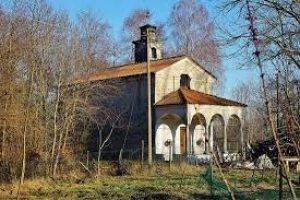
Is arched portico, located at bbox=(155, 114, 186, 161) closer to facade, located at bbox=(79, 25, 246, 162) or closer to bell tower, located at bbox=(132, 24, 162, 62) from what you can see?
facade, located at bbox=(79, 25, 246, 162)

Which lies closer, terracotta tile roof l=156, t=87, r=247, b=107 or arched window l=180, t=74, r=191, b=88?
terracotta tile roof l=156, t=87, r=247, b=107

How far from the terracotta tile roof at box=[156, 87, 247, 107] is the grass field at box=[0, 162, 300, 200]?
775 centimetres

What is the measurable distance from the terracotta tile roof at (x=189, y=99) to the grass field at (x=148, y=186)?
7.75m

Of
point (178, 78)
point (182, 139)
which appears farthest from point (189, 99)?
point (182, 139)

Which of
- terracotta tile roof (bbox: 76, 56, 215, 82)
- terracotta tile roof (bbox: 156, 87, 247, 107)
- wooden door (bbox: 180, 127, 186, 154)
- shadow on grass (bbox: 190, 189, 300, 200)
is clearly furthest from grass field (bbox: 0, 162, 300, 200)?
wooden door (bbox: 180, 127, 186, 154)

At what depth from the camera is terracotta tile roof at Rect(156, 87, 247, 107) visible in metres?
36.6

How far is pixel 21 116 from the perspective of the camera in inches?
958

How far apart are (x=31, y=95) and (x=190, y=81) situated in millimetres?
17531

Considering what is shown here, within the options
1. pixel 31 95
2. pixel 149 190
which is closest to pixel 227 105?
pixel 31 95

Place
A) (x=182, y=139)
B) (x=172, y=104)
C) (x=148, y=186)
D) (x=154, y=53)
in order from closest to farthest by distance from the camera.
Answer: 1. (x=148, y=186)
2. (x=172, y=104)
3. (x=182, y=139)
4. (x=154, y=53)

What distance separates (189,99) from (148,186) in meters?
16.1

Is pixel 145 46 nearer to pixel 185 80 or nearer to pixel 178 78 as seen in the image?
pixel 185 80

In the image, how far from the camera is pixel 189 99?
36250mm

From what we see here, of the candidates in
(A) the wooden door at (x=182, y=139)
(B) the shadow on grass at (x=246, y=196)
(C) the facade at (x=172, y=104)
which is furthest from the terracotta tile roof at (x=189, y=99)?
(B) the shadow on grass at (x=246, y=196)
